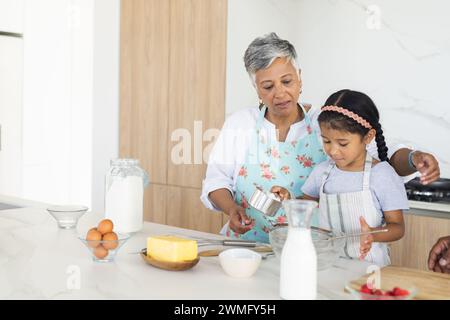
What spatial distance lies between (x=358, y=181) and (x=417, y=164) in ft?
0.64

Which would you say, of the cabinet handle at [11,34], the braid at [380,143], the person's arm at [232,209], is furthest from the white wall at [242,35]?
the cabinet handle at [11,34]

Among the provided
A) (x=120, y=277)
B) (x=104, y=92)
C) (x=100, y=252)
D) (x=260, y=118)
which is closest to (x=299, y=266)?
(x=120, y=277)

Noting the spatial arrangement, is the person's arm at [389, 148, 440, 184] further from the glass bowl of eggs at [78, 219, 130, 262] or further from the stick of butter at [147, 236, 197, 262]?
the glass bowl of eggs at [78, 219, 130, 262]

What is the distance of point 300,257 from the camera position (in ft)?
3.58

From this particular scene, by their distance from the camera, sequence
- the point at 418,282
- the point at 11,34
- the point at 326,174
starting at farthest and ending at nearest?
the point at 11,34 < the point at 326,174 < the point at 418,282

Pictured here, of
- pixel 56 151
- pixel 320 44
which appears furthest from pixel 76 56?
pixel 320 44

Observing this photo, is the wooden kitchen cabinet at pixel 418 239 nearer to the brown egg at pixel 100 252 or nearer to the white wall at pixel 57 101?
the brown egg at pixel 100 252

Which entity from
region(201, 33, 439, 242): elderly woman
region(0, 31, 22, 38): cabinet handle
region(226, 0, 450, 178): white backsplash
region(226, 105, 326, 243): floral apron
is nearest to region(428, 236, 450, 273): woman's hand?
region(201, 33, 439, 242): elderly woman

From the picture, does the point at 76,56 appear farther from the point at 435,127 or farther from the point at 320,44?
the point at 435,127

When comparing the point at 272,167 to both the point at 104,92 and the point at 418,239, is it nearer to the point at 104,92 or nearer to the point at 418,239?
the point at 418,239

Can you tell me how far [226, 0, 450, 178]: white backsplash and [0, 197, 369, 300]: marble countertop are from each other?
6.32ft

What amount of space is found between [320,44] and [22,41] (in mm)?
2387

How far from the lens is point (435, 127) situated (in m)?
3.13

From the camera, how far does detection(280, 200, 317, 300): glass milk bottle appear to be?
1.09m
